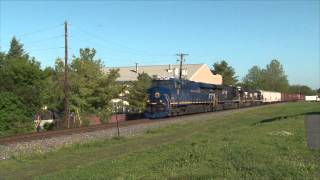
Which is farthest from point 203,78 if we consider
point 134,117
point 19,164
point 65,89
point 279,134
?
point 19,164

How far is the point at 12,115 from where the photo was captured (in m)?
32.3

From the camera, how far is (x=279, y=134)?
21.7 m

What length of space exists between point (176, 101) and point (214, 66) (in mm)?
98590

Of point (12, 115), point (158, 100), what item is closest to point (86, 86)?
point (158, 100)

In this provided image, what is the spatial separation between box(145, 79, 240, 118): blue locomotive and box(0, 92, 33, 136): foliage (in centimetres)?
1529

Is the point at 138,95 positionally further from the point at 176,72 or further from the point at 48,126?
the point at 176,72

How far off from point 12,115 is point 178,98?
19981mm

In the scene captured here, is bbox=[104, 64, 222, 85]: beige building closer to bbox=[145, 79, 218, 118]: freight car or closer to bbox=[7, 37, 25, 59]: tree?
bbox=[7, 37, 25, 59]: tree

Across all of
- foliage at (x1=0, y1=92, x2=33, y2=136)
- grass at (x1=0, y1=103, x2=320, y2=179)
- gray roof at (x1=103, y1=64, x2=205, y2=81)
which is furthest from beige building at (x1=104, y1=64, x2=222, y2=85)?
grass at (x1=0, y1=103, x2=320, y2=179)

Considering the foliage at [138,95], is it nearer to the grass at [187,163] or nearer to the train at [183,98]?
the train at [183,98]

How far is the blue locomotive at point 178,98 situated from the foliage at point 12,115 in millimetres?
15286

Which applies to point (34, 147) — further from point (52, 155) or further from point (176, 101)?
point (176, 101)

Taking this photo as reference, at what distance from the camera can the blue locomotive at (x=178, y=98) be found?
46.7 meters

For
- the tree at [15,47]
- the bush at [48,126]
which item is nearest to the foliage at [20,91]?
the bush at [48,126]
